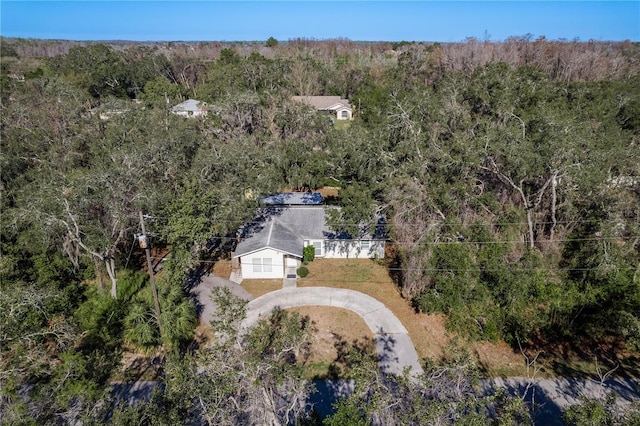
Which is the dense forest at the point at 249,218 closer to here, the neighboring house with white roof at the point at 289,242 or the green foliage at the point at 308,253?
the neighboring house with white roof at the point at 289,242

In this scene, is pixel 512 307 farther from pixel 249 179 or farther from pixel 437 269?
pixel 249 179

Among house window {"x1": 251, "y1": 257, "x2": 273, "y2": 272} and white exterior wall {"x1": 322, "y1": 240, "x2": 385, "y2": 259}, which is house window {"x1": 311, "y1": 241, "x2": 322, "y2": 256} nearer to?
white exterior wall {"x1": 322, "y1": 240, "x2": 385, "y2": 259}

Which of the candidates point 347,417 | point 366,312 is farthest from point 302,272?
point 347,417

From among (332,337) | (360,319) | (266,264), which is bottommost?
(332,337)

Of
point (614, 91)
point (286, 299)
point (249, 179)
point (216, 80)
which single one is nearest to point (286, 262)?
point (286, 299)

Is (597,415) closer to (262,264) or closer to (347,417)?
(347,417)

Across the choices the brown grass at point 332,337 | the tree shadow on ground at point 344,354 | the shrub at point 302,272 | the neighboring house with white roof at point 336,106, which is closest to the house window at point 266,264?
the shrub at point 302,272
